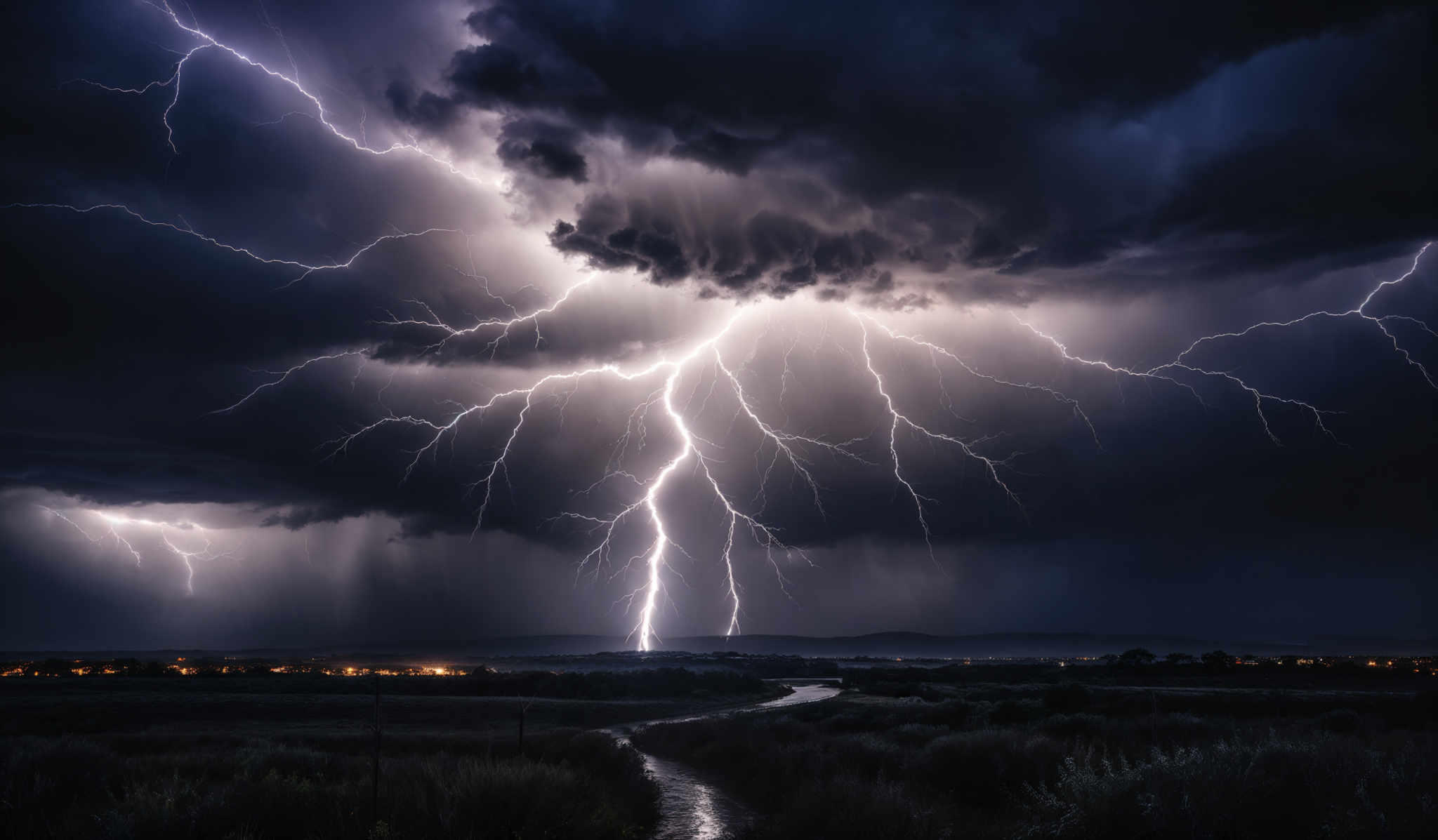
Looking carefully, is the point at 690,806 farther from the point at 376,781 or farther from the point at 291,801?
the point at 376,781

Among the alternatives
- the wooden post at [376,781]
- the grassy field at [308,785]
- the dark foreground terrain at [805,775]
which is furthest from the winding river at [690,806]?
the wooden post at [376,781]

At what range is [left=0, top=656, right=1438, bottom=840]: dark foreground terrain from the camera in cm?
915

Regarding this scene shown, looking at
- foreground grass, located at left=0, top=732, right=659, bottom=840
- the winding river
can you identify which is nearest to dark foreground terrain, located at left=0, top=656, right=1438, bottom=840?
foreground grass, located at left=0, top=732, right=659, bottom=840

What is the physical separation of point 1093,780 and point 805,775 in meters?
8.13

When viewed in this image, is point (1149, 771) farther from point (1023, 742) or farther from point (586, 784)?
point (586, 784)

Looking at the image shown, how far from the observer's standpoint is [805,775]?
54.0 feet

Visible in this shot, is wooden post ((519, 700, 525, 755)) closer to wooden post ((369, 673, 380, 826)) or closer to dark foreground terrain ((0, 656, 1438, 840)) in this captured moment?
dark foreground terrain ((0, 656, 1438, 840))

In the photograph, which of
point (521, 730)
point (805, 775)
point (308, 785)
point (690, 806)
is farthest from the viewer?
point (690, 806)

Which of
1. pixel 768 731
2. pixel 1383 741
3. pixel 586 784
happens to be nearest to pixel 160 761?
pixel 586 784

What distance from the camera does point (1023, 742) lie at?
16109 millimetres

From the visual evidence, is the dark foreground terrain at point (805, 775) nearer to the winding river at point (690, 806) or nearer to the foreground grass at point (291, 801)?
the foreground grass at point (291, 801)

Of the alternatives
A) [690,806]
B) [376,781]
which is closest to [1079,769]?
[690,806]

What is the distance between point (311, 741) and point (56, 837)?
17.3 meters

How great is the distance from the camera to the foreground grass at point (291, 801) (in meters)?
9.73
